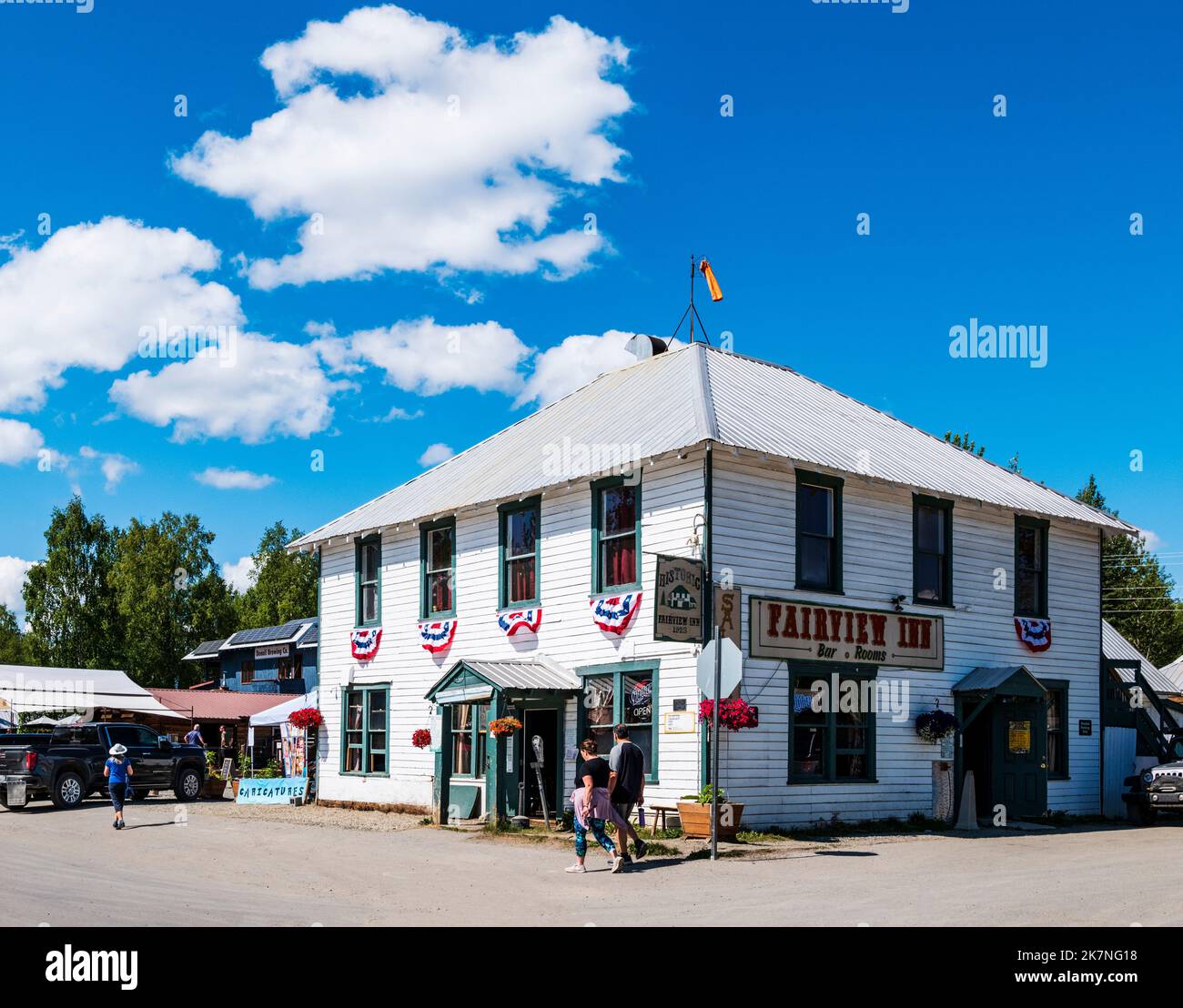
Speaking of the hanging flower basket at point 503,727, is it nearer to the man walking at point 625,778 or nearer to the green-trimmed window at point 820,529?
the man walking at point 625,778

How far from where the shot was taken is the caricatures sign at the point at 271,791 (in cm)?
3028

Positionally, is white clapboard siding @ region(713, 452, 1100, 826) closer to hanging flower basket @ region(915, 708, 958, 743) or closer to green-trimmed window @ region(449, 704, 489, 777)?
hanging flower basket @ region(915, 708, 958, 743)

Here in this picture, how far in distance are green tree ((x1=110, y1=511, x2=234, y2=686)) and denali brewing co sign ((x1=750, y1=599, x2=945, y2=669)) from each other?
196ft

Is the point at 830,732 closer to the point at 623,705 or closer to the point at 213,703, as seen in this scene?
the point at 623,705

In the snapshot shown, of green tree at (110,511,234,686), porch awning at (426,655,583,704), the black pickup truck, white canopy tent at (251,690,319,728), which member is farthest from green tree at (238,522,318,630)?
porch awning at (426,655,583,704)

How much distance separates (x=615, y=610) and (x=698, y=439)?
11.8 feet

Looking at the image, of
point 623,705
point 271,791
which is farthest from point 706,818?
point 271,791

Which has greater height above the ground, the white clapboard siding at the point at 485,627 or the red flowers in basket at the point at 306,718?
the white clapboard siding at the point at 485,627

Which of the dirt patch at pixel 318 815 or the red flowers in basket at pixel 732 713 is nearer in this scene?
the red flowers in basket at pixel 732 713

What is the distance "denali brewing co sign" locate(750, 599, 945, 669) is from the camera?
21.0 m

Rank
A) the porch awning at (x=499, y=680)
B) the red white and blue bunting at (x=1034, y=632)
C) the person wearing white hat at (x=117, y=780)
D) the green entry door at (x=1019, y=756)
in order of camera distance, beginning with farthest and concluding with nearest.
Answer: the red white and blue bunting at (x=1034, y=632) → the green entry door at (x=1019, y=756) → the person wearing white hat at (x=117, y=780) → the porch awning at (x=499, y=680)

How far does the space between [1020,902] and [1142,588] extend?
5139 cm

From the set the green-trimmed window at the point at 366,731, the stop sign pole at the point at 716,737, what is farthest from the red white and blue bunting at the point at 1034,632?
the green-trimmed window at the point at 366,731

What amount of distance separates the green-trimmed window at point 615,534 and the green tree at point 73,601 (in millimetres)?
57617
